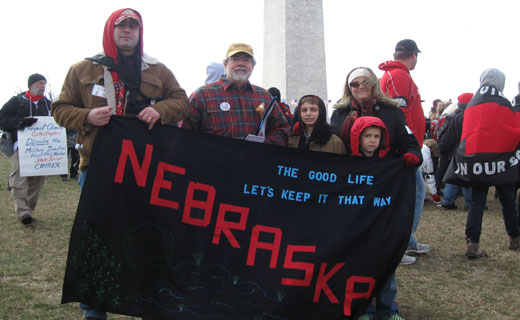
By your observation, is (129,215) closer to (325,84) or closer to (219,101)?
(219,101)

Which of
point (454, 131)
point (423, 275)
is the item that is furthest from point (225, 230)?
point (454, 131)

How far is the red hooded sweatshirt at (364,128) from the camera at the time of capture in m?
3.21

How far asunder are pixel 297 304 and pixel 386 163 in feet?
3.56

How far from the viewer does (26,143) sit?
6336 millimetres

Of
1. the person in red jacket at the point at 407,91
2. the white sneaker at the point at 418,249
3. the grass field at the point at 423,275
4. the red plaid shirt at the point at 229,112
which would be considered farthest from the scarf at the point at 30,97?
the white sneaker at the point at 418,249

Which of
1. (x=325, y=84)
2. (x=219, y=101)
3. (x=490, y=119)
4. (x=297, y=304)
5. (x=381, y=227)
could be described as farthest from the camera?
(x=325, y=84)

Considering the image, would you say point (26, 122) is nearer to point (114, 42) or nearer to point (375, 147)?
point (114, 42)

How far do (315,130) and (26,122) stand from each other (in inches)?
175

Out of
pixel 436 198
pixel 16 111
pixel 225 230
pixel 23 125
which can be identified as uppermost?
pixel 16 111

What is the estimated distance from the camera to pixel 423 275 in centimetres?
433

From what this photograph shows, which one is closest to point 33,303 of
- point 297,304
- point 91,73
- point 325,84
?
point 91,73

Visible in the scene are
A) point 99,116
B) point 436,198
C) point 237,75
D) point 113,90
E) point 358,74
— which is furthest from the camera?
point 436,198

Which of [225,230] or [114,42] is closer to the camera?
[225,230]

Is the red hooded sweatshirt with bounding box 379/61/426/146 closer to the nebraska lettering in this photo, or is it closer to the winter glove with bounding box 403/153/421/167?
the winter glove with bounding box 403/153/421/167
